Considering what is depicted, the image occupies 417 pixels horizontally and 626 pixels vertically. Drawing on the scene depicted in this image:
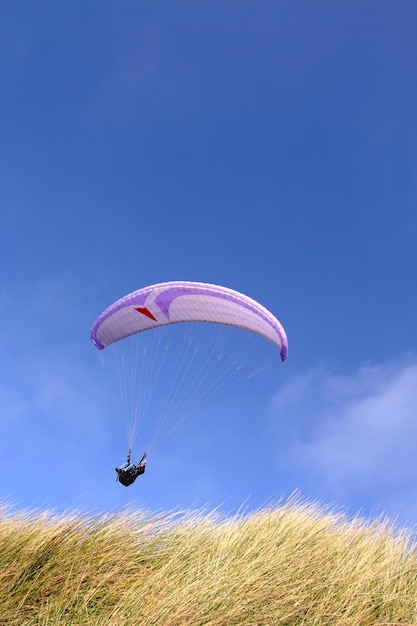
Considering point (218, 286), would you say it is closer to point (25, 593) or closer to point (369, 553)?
point (369, 553)

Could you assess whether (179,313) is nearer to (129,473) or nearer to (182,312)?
(182,312)

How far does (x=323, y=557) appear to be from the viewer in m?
7.45

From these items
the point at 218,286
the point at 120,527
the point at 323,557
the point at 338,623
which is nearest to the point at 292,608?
the point at 338,623

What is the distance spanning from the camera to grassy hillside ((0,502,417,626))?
565 centimetres

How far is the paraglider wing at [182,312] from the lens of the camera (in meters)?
11.1

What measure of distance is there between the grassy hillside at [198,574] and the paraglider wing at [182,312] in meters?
4.15

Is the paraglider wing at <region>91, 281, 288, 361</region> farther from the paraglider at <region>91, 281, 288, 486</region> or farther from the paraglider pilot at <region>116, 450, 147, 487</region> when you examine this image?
the paraglider pilot at <region>116, 450, 147, 487</region>

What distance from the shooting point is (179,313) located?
1261cm

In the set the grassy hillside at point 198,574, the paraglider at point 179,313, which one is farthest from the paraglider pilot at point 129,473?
the grassy hillside at point 198,574

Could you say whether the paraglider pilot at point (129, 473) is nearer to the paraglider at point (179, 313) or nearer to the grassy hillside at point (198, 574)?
the paraglider at point (179, 313)

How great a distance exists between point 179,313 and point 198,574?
7.18 metres

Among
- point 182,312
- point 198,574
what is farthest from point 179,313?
point 198,574

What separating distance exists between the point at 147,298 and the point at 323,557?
7.25m

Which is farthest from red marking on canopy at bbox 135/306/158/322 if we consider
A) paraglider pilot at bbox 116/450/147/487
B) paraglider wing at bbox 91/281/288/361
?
paraglider pilot at bbox 116/450/147/487
